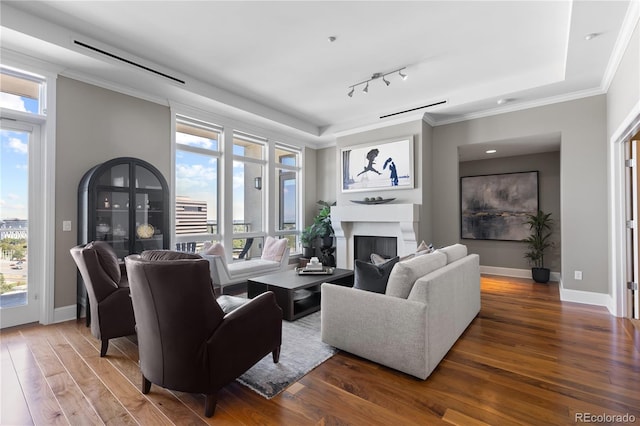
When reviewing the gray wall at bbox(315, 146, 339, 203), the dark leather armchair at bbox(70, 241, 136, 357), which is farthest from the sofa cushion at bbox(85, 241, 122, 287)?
the gray wall at bbox(315, 146, 339, 203)

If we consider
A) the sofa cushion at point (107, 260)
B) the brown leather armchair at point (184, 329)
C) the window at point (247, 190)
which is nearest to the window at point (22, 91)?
the sofa cushion at point (107, 260)

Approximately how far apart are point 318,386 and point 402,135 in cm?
441

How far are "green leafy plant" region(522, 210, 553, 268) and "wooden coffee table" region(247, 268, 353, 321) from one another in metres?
3.66

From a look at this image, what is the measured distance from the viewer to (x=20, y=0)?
2.71m

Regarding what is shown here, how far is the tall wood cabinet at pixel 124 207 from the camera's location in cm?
349

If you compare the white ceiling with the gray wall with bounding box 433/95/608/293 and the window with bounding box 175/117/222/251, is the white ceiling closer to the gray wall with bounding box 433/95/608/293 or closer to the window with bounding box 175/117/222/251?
the gray wall with bounding box 433/95/608/293

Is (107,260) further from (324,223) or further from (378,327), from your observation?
(324,223)

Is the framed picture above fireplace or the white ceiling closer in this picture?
the white ceiling

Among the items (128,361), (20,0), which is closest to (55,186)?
(20,0)

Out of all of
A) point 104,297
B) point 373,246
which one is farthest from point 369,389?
point 373,246

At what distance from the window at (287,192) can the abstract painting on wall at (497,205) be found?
3.53m

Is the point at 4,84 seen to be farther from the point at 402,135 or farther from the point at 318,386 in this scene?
the point at 402,135

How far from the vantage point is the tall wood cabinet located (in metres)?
3.49

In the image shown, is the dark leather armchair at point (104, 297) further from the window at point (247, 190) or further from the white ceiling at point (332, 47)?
the window at point (247, 190)
